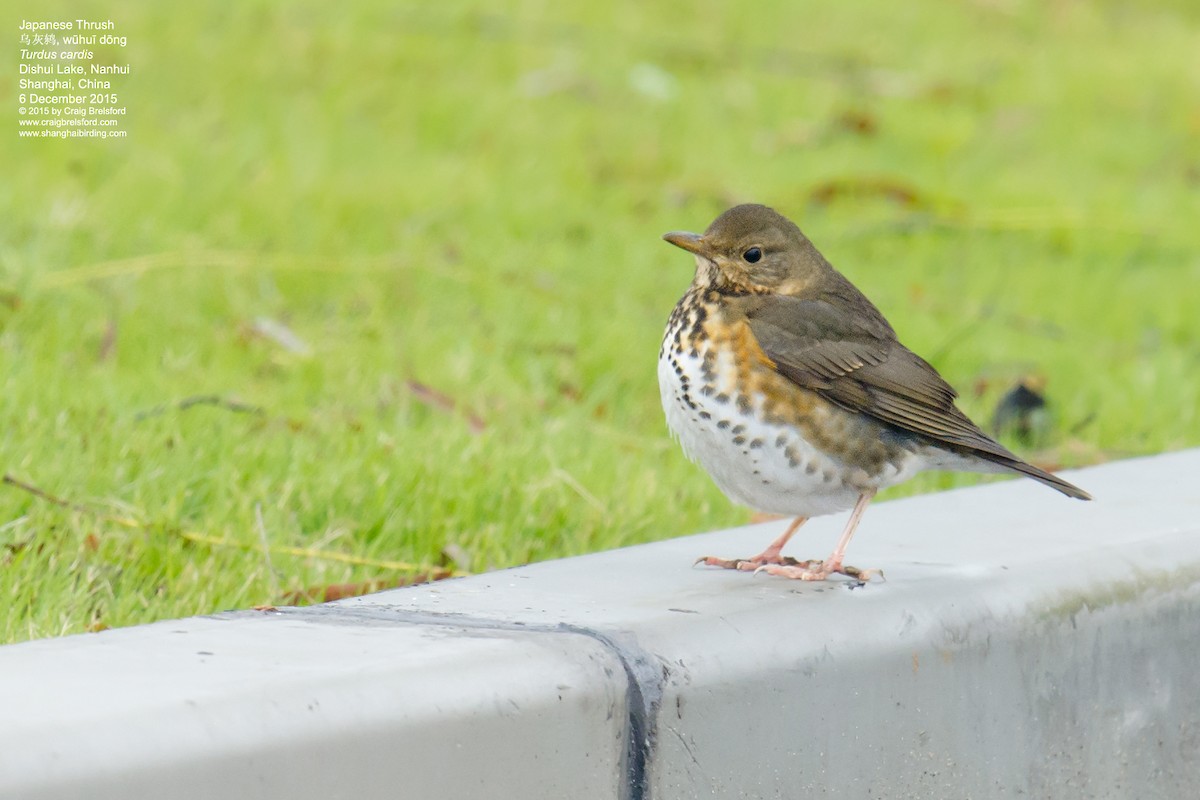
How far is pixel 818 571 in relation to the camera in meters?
3.35

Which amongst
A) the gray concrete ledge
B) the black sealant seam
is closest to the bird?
the gray concrete ledge

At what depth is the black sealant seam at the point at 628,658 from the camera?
265 cm

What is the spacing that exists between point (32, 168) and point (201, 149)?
0.69m

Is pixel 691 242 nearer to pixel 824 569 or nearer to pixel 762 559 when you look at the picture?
pixel 762 559

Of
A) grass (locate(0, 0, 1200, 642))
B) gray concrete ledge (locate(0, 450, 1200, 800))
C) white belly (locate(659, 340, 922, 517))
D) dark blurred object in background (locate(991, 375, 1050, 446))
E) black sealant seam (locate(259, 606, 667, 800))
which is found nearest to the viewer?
gray concrete ledge (locate(0, 450, 1200, 800))

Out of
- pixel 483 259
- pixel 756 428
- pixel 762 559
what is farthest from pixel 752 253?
pixel 483 259

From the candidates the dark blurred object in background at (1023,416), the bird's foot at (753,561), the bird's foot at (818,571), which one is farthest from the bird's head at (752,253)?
the dark blurred object in background at (1023,416)

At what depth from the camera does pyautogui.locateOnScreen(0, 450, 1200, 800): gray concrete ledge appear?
2262mm

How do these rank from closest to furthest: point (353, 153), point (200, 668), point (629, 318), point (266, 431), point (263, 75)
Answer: point (200, 668) → point (266, 431) → point (629, 318) → point (353, 153) → point (263, 75)

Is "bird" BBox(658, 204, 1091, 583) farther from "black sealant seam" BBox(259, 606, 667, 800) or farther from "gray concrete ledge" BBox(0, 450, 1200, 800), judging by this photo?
"black sealant seam" BBox(259, 606, 667, 800)

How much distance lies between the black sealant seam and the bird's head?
1.32 metres

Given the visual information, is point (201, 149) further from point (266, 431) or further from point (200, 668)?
point (200, 668)

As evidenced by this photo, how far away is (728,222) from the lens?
156 inches

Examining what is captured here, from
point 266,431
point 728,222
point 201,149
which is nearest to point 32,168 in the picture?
point 201,149
